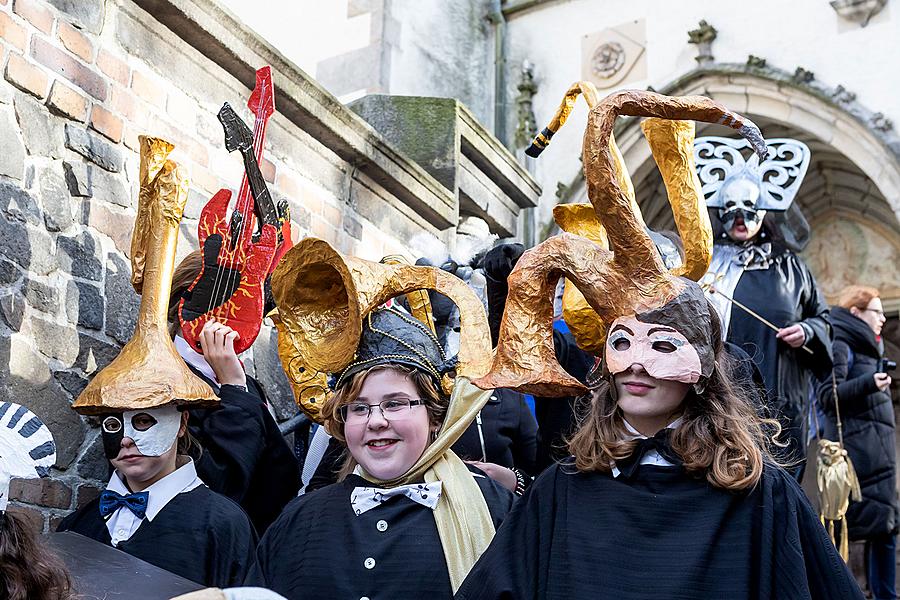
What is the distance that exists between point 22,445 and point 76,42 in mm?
2063

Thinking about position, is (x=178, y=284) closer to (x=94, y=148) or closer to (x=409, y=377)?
(x=94, y=148)

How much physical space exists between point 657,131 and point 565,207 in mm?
465

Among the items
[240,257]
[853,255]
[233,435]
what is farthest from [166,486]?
[853,255]

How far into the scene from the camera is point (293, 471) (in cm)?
429

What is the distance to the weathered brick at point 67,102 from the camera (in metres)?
4.28

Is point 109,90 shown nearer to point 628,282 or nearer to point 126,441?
point 126,441

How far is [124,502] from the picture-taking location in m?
3.68

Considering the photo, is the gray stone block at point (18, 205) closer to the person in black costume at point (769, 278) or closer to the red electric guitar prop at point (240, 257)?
the red electric guitar prop at point (240, 257)

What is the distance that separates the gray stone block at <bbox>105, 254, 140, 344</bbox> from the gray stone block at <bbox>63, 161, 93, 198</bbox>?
0.26 meters

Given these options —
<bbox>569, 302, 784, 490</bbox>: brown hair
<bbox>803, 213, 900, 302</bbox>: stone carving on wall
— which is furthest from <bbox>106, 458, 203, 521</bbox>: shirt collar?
<bbox>803, 213, 900, 302</bbox>: stone carving on wall

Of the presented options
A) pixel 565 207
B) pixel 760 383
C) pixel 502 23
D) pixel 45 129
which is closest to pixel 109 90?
pixel 45 129

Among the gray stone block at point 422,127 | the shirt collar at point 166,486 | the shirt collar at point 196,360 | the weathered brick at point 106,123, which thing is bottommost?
the shirt collar at point 166,486

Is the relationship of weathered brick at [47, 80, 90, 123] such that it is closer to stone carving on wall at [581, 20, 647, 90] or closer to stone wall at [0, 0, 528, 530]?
stone wall at [0, 0, 528, 530]

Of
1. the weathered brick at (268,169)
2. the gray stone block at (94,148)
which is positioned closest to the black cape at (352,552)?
the gray stone block at (94,148)
